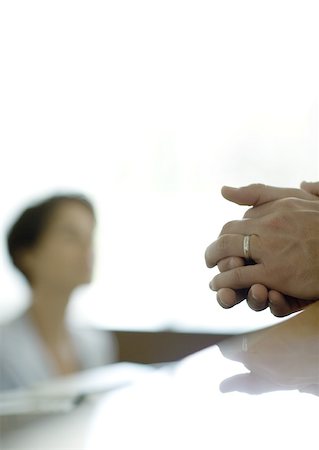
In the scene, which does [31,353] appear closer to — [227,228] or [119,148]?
[227,228]

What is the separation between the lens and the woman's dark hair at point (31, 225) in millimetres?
2021

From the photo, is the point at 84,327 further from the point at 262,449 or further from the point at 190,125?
the point at 262,449

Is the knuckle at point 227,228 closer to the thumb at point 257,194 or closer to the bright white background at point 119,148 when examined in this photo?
the thumb at point 257,194

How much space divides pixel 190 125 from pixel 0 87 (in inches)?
38.9

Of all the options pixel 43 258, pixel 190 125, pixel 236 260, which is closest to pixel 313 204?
pixel 236 260

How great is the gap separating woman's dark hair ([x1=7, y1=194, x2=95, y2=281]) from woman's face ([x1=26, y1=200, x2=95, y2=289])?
2cm

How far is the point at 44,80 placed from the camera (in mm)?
3041

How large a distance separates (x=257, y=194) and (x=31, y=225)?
164 centimetres

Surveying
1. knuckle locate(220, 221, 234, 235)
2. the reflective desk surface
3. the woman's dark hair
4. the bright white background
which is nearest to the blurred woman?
the woman's dark hair

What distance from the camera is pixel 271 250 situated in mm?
469

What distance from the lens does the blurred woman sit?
179cm

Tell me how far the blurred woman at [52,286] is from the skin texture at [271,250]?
4.22 feet

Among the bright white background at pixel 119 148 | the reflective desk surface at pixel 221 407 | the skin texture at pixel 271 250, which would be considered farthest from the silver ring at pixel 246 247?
the bright white background at pixel 119 148

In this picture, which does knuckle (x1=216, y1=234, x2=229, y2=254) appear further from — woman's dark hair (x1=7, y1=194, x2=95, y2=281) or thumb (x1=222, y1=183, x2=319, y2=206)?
woman's dark hair (x1=7, y1=194, x2=95, y2=281)
